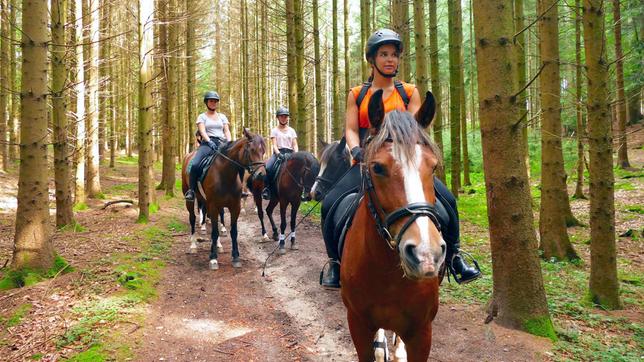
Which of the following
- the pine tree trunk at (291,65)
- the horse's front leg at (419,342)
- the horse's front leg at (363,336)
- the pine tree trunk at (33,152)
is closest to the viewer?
the horse's front leg at (419,342)

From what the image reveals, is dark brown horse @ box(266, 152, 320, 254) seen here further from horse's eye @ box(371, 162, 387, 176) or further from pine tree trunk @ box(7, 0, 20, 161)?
pine tree trunk @ box(7, 0, 20, 161)

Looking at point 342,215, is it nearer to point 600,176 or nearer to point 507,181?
point 507,181

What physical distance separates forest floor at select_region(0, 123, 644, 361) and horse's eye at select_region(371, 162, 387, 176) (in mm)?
2913

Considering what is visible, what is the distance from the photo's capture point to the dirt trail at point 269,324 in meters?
4.63

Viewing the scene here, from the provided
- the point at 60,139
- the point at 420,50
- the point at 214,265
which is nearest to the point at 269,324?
the point at 214,265

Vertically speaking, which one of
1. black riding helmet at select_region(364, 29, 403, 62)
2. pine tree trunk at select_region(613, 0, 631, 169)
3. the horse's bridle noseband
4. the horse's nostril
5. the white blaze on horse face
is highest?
pine tree trunk at select_region(613, 0, 631, 169)

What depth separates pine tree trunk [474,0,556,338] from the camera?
188 inches

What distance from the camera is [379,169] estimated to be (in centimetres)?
250

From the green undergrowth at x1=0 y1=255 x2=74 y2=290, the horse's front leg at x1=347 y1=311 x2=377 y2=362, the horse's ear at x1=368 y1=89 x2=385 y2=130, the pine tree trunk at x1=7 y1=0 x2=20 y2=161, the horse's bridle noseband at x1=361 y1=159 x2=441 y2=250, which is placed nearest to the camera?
the horse's bridle noseband at x1=361 y1=159 x2=441 y2=250

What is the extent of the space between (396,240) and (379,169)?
1.49 ft

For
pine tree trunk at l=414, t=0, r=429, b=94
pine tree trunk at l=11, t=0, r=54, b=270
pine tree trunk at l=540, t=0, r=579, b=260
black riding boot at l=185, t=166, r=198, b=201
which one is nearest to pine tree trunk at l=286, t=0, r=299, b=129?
pine tree trunk at l=414, t=0, r=429, b=94

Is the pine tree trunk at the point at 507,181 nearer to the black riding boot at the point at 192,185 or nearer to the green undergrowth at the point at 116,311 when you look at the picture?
the green undergrowth at the point at 116,311

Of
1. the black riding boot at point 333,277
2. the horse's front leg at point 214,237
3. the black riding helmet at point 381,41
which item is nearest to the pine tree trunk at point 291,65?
the horse's front leg at point 214,237

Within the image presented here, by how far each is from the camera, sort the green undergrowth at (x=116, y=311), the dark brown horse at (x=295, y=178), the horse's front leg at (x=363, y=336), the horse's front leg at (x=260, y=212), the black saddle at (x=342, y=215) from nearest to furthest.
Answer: the horse's front leg at (x=363, y=336) → the black saddle at (x=342, y=215) → the green undergrowth at (x=116, y=311) → the dark brown horse at (x=295, y=178) → the horse's front leg at (x=260, y=212)
